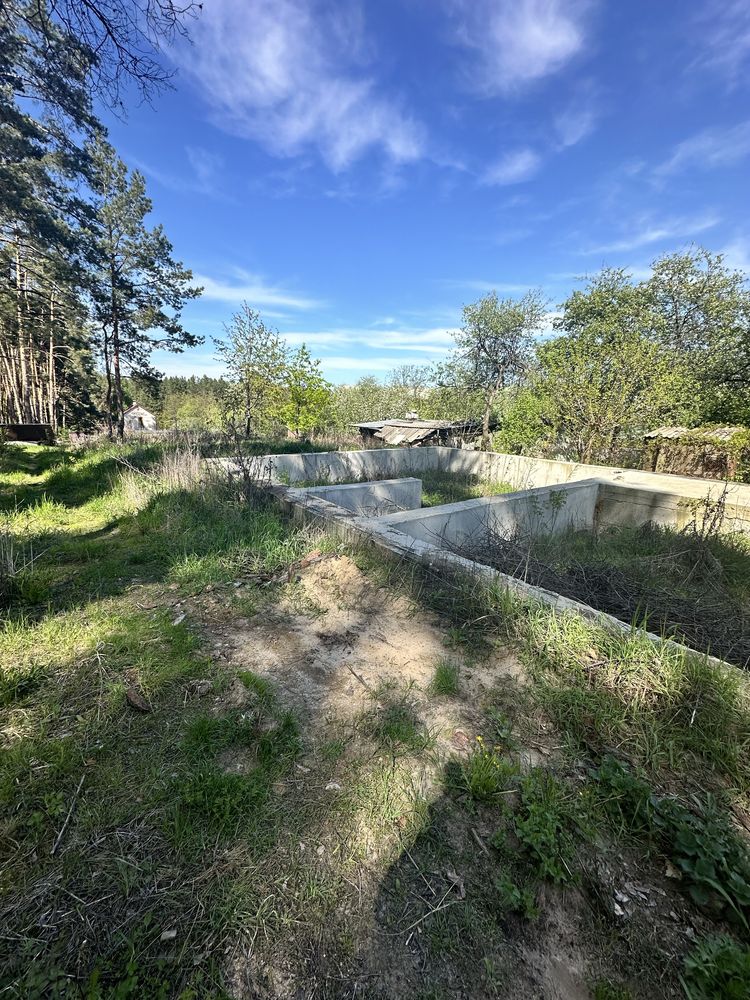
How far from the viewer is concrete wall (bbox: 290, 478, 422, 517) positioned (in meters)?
4.91

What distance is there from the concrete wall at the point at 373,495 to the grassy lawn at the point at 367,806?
2.48 metres

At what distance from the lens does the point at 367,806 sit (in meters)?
1.39

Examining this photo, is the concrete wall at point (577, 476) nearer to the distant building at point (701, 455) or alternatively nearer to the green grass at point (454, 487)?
the green grass at point (454, 487)

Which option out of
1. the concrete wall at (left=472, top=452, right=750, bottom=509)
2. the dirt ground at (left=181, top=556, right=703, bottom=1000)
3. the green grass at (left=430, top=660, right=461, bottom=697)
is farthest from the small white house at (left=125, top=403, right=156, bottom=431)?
the dirt ground at (left=181, top=556, right=703, bottom=1000)

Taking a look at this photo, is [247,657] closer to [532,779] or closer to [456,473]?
[532,779]

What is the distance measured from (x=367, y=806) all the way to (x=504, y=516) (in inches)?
142

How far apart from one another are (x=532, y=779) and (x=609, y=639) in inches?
34.3

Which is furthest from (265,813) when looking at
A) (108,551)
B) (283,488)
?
(283,488)

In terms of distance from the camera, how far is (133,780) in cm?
144

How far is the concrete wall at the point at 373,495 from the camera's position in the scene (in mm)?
4914

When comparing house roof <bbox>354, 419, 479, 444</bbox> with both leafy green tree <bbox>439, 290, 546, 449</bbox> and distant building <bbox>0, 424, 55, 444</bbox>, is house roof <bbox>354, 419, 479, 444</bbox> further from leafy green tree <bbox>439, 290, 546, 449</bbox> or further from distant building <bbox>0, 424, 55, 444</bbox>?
distant building <bbox>0, 424, 55, 444</bbox>

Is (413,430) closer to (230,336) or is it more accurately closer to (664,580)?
(230,336)

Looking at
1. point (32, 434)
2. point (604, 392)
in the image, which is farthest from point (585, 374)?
point (32, 434)

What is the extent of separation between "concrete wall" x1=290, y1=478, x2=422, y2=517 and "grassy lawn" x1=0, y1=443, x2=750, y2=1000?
248 centimetres
